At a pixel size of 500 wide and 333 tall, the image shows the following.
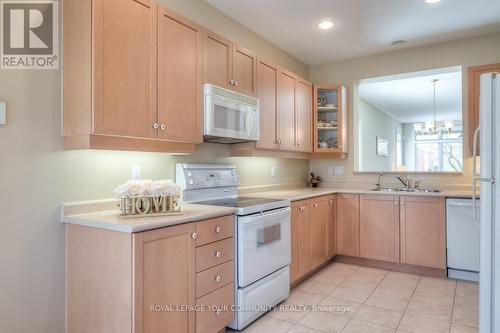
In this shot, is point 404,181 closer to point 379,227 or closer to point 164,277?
point 379,227

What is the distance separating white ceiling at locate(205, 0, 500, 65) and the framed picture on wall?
380 centimetres

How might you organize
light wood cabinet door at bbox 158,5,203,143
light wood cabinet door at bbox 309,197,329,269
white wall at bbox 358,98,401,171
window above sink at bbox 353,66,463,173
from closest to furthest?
light wood cabinet door at bbox 158,5,203,143, light wood cabinet door at bbox 309,197,329,269, window above sink at bbox 353,66,463,173, white wall at bbox 358,98,401,171

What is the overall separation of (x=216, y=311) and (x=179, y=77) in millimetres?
1566

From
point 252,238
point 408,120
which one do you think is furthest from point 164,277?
point 408,120

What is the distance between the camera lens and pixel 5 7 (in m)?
1.74

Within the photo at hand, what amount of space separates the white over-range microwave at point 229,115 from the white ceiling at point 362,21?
2.92 ft

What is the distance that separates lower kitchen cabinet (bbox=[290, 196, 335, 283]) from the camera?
3001 mm

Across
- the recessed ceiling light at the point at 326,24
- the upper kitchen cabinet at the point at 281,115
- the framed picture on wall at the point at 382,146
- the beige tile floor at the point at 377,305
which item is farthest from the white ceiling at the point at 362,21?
the framed picture on wall at the point at 382,146

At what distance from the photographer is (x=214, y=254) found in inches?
80.0

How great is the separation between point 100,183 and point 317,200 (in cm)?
218

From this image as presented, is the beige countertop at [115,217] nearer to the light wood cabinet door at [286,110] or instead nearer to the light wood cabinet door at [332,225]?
the light wood cabinet door at [286,110]

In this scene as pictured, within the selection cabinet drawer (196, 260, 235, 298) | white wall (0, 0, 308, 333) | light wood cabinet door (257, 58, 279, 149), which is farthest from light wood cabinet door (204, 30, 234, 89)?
cabinet drawer (196, 260, 235, 298)

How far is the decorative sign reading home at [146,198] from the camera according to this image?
1.86m

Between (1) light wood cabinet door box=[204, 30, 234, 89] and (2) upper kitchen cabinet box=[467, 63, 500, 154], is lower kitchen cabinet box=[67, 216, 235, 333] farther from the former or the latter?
(2) upper kitchen cabinet box=[467, 63, 500, 154]
